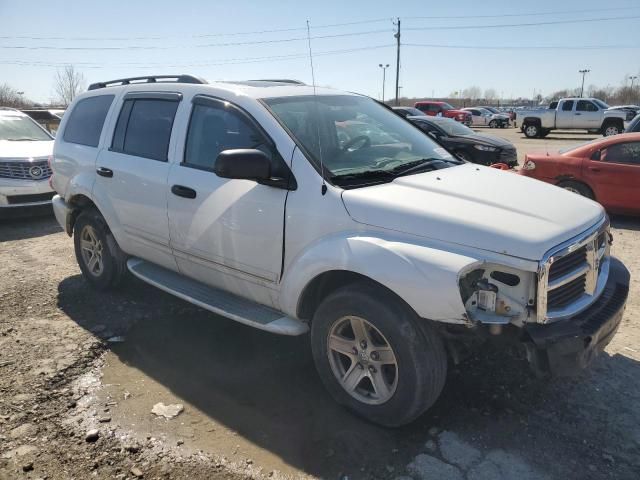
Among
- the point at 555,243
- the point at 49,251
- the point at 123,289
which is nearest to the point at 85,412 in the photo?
the point at 123,289

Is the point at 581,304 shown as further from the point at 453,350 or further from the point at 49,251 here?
the point at 49,251

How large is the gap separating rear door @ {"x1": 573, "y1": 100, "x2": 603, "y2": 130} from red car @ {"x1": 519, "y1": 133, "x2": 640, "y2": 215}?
20923 millimetres

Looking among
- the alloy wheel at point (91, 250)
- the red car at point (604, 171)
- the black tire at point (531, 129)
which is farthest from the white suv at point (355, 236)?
the black tire at point (531, 129)

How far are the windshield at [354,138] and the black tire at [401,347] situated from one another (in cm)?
73

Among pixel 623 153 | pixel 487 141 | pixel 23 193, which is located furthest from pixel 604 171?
pixel 23 193

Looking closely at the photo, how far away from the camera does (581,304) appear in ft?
9.19

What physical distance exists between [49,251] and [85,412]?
4.12 m

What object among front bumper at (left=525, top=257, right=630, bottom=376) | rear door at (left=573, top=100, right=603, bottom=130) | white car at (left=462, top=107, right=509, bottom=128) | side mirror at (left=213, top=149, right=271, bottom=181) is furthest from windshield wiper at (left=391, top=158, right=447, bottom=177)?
white car at (left=462, top=107, right=509, bottom=128)

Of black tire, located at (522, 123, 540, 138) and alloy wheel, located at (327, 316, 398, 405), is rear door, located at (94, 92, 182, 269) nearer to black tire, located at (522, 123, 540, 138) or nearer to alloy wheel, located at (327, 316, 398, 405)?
alloy wheel, located at (327, 316, 398, 405)

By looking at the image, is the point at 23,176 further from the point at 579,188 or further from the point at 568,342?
the point at 579,188

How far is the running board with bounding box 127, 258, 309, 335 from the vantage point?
10.8 ft

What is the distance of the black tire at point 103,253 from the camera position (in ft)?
15.8

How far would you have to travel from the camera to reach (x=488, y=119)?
136ft

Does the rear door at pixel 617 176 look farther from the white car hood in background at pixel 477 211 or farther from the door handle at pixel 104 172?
the door handle at pixel 104 172
